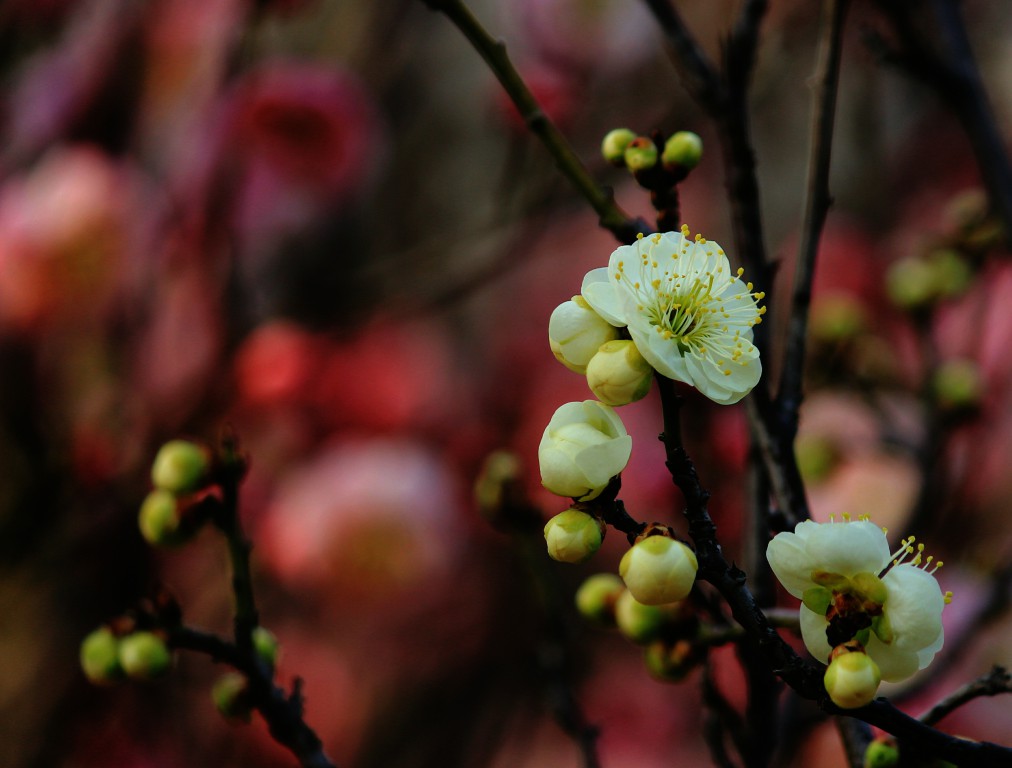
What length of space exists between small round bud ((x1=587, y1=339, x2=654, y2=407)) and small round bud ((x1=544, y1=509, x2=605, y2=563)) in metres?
0.04

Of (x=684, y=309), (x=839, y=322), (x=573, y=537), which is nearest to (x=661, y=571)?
(x=573, y=537)

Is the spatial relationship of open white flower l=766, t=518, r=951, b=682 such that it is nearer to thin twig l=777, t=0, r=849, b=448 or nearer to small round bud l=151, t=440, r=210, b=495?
thin twig l=777, t=0, r=849, b=448

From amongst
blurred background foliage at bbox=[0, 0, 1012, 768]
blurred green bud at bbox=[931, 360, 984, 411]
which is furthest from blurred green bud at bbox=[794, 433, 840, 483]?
blurred green bud at bbox=[931, 360, 984, 411]

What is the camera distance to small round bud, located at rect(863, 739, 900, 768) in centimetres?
33

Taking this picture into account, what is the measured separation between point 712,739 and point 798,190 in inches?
32.1

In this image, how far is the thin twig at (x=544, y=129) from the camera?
36 cm

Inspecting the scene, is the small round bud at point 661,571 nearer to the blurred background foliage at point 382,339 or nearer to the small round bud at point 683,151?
the small round bud at point 683,151

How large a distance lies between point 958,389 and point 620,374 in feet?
1.91

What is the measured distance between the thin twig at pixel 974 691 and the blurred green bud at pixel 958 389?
1.59ft

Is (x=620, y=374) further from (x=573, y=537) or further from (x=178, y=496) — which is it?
(x=178, y=496)

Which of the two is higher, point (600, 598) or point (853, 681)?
point (853, 681)

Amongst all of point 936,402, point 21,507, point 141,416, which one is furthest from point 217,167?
point 936,402

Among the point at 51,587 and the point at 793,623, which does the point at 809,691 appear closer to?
the point at 793,623

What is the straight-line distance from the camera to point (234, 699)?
40 cm
